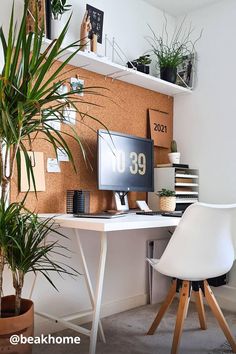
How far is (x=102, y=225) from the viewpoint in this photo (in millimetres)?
1507

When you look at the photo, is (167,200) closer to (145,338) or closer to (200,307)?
(200,307)

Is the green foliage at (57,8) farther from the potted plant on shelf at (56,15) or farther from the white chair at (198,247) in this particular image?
the white chair at (198,247)

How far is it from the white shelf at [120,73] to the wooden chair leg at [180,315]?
138cm

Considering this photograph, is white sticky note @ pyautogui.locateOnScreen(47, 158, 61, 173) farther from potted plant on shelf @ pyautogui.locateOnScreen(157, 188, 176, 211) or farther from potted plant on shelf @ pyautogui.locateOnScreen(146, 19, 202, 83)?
potted plant on shelf @ pyautogui.locateOnScreen(146, 19, 202, 83)

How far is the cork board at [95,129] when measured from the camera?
214 centimetres

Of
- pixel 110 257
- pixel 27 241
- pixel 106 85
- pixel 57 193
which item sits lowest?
pixel 110 257

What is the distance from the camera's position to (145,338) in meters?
2.05

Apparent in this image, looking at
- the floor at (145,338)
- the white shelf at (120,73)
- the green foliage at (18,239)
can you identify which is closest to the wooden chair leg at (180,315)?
the floor at (145,338)

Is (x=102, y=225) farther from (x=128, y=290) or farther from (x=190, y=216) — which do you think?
(x=128, y=290)

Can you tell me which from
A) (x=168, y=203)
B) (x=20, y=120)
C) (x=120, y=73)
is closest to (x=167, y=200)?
(x=168, y=203)

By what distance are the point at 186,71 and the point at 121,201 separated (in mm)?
1212

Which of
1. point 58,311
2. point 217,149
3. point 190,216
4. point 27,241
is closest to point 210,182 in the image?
point 217,149

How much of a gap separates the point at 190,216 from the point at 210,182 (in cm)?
115

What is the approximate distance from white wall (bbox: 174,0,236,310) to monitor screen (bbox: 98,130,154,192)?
476 mm
